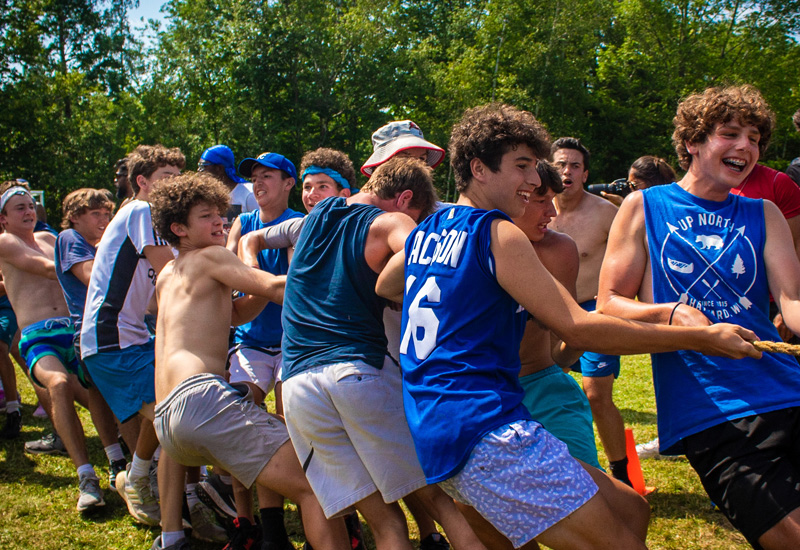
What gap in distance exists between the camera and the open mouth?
2.55m

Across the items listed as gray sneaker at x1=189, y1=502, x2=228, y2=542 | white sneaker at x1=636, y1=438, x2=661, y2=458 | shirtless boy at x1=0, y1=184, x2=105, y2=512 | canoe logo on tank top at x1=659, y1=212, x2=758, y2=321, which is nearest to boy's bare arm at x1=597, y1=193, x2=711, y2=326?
canoe logo on tank top at x1=659, y1=212, x2=758, y2=321

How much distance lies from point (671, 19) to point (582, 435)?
2906 centimetres

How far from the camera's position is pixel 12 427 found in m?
6.35

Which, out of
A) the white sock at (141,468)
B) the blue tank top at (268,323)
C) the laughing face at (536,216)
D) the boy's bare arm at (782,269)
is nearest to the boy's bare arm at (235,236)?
the blue tank top at (268,323)

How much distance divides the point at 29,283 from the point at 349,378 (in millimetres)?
4290

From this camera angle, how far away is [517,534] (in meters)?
2.00

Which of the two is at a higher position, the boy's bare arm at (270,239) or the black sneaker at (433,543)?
the boy's bare arm at (270,239)

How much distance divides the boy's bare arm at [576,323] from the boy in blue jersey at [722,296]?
0.15 m

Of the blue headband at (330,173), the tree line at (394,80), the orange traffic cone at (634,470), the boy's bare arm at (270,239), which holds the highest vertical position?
the tree line at (394,80)

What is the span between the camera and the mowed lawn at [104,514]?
3902 mm

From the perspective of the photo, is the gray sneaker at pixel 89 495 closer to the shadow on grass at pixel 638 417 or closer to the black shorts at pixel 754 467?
the black shorts at pixel 754 467

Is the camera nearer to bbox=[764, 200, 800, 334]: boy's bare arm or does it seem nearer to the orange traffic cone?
the orange traffic cone

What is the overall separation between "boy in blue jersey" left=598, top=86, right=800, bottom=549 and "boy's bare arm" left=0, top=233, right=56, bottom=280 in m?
4.75

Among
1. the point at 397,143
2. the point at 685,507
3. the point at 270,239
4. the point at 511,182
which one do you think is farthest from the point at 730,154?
the point at 685,507
